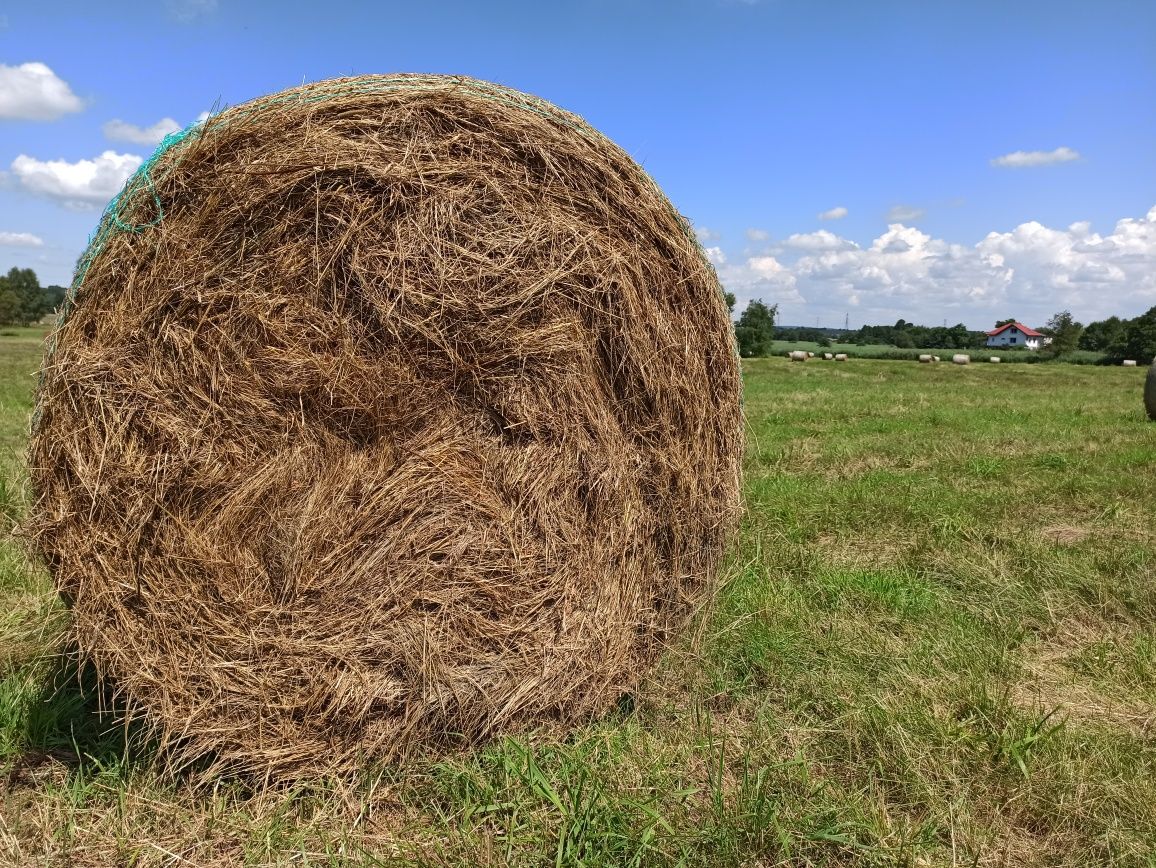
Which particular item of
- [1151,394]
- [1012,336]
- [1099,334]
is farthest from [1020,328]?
[1151,394]

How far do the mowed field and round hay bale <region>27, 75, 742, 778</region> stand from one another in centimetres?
26

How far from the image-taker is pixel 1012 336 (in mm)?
104750

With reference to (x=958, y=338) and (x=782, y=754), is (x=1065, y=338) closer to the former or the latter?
(x=958, y=338)

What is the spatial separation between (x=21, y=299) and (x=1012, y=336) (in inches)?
4302

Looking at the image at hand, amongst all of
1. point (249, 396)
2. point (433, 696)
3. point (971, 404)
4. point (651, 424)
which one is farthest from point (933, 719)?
point (971, 404)

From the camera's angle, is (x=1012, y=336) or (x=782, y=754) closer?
(x=782, y=754)

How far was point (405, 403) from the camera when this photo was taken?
10.5 feet

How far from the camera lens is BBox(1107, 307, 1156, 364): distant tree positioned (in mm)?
50844

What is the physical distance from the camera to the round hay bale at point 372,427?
2.87 metres

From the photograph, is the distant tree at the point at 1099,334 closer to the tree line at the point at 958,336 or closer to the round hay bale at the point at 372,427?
the tree line at the point at 958,336

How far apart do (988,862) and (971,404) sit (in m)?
14.5

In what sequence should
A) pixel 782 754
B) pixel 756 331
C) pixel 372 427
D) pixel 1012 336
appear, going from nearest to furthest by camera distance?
1. pixel 782 754
2. pixel 372 427
3. pixel 756 331
4. pixel 1012 336

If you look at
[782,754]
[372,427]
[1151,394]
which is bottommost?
[782,754]

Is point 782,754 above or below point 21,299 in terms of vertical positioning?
below
